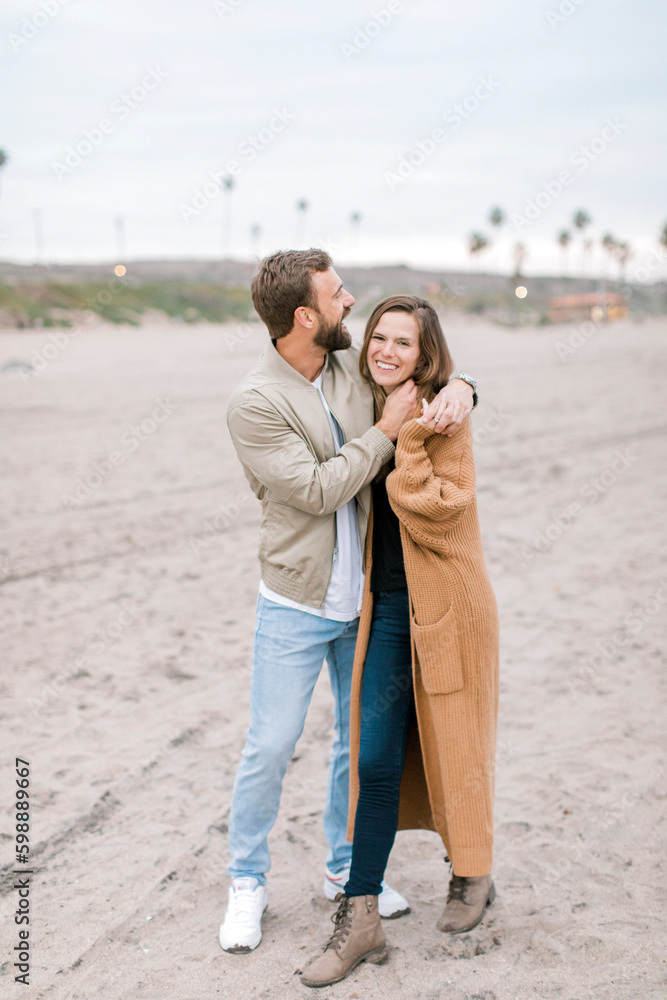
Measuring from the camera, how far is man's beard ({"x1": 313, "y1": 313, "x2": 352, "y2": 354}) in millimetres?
2562

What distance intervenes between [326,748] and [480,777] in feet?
5.17

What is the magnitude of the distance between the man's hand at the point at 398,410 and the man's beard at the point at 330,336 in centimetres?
24

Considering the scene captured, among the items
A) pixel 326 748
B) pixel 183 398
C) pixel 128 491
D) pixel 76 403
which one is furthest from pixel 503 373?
pixel 326 748

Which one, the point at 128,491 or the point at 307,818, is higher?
the point at 128,491

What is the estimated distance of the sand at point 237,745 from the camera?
269 centimetres

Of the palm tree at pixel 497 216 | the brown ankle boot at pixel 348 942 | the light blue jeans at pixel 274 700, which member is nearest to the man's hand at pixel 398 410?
the light blue jeans at pixel 274 700

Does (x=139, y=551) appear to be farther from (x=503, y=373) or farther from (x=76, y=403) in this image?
(x=503, y=373)

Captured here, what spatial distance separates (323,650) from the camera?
2.72 m

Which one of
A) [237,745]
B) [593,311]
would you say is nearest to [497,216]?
[593,311]

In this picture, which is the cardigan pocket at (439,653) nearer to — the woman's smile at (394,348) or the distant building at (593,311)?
the woman's smile at (394,348)

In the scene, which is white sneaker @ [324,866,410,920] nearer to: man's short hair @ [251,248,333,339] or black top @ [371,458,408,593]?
black top @ [371,458,408,593]

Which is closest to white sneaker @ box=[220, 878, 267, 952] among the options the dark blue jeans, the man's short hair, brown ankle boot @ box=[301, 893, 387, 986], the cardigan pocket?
brown ankle boot @ box=[301, 893, 387, 986]

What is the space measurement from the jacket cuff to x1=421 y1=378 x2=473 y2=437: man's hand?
0.13m

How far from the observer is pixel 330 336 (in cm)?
258
